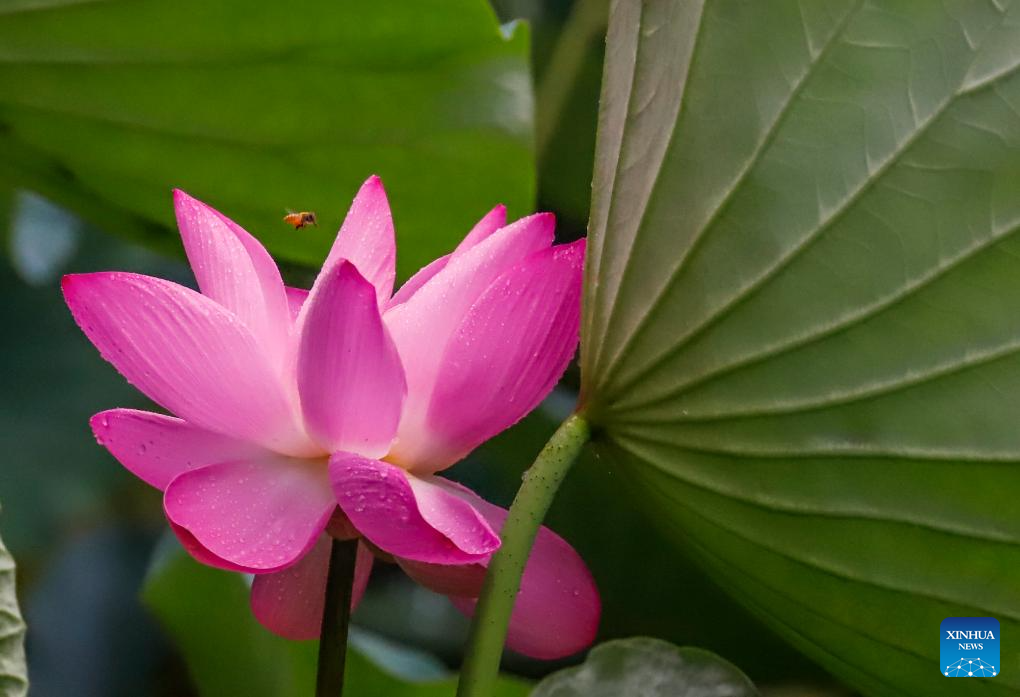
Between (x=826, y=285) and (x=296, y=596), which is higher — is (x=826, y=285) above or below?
above

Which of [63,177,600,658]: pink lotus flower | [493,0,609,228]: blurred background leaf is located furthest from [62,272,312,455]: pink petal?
[493,0,609,228]: blurred background leaf

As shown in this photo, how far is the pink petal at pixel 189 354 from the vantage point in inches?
11.8

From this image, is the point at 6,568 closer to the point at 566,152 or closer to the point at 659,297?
the point at 659,297

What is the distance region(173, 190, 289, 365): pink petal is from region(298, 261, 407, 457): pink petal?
1.1 inches

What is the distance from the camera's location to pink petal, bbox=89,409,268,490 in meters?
0.31

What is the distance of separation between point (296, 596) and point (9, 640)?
0.11 meters

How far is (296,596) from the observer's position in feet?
1.19

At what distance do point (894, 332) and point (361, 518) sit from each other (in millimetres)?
181

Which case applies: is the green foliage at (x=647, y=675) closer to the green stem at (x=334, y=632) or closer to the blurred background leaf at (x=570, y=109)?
the green stem at (x=334, y=632)

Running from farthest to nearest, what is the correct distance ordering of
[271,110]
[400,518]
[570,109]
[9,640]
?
1. [570,109]
2. [271,110]
3. [9,640]
4. [400,518]

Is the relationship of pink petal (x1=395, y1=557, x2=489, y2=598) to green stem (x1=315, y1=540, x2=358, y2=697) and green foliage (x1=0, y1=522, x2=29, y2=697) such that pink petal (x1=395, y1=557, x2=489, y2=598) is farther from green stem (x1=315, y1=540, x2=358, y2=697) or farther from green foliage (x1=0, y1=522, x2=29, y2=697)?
green foliage (x1=0, y1=522, x2=29, y2=697)

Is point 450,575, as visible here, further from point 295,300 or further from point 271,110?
point 271,110

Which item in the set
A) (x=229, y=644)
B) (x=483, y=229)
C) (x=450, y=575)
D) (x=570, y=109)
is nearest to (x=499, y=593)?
(x=450, y=575)

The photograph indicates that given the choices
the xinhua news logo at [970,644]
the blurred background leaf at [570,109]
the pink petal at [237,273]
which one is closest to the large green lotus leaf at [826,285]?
the xinhua news logo at [970,644]
